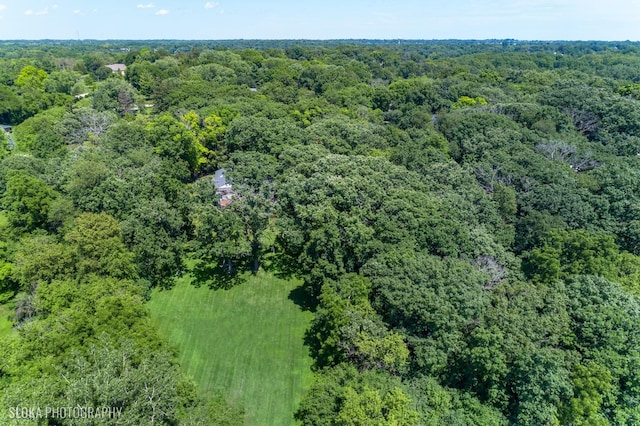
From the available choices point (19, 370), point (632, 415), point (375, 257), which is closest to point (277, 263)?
point (375, 257)

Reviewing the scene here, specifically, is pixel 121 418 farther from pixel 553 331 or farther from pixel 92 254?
pixel 553 331

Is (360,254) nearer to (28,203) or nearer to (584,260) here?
(584,260)

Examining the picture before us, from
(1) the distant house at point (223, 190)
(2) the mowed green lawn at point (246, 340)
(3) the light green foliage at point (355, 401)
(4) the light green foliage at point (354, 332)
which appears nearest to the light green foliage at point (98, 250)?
(2) the mowed green lawn at point (246, 340)

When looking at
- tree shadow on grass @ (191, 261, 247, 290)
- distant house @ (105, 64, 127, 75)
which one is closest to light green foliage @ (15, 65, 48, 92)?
distant house @ (105, 64, 127, 75)

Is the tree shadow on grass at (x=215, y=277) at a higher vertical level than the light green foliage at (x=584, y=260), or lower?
lower

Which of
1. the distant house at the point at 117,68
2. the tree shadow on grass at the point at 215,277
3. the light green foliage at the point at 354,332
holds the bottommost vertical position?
the tree shadow on grass at the point at 215,277

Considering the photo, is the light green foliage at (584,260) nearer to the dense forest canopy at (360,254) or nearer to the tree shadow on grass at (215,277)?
the dense forest canopy at (360,254)
